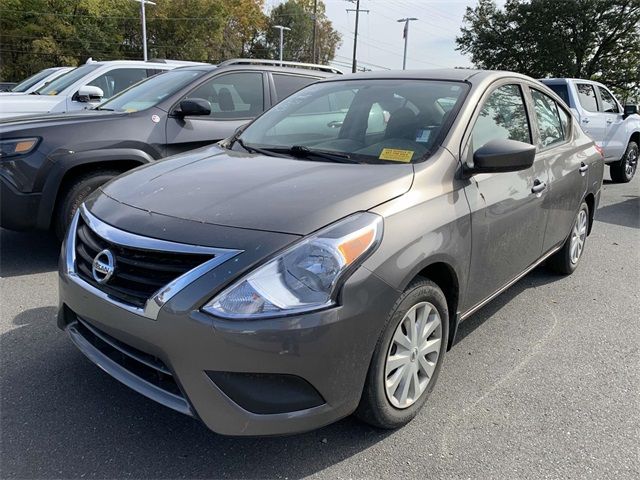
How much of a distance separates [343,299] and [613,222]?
605 centimetres

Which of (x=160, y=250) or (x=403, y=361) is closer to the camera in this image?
(x=160, y=250)

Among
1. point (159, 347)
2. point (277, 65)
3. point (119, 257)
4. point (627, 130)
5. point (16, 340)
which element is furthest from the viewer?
point (627, 130)

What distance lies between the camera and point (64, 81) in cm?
877

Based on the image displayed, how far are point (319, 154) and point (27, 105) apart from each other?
6.38m

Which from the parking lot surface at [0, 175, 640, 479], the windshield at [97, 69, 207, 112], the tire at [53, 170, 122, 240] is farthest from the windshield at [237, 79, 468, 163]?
the windshield at [97, 69, 207, 112]

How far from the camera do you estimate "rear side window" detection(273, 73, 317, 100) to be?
5.71 m

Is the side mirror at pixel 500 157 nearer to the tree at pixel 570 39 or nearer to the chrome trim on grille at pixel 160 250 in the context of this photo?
the chrome trim on grille at pixel 160 250

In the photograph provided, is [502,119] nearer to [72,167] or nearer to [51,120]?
[72,167]

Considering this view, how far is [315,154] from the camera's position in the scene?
2902 millimetres

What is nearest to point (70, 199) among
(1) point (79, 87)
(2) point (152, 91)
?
(2) point (152, 91)

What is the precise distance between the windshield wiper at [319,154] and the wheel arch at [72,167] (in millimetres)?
2111

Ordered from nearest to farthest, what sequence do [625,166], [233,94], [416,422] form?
[416,422] → [233,94] → [625,166]

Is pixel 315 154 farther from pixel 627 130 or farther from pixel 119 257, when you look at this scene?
pixel 627 130

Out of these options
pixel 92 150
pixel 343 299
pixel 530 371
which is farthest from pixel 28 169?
pixel 530 371
